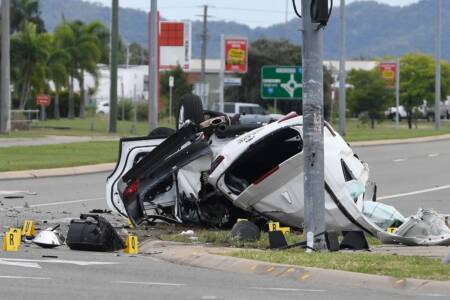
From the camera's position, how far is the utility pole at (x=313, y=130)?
11922 mm

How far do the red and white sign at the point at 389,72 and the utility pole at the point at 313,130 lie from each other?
2279 inches

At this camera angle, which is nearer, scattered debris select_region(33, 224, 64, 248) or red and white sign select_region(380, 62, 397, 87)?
scattered debris select_region(33, 224, 64, 248)

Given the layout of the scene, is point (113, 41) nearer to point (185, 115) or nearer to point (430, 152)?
point (430, 152)

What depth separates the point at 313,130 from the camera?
12062 mm

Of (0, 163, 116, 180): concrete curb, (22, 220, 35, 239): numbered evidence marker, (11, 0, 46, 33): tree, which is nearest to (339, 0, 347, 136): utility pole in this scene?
(0, 163, 116, 180): concrete curb

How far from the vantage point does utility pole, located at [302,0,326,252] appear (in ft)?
39.1

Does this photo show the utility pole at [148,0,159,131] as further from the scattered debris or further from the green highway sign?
the scattered debris

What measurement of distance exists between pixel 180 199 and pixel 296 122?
2.05 meters

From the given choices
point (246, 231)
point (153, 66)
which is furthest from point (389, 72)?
point (246, 231)

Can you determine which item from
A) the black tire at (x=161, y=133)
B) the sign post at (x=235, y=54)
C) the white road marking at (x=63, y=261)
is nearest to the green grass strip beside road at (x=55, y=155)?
the black tire at (x=161, y=133)

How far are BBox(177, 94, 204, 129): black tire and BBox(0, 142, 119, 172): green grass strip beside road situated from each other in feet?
35.5

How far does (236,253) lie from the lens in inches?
461

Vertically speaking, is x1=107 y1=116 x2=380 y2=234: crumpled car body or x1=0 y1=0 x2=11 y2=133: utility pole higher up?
x1=0 y1=0 x2=11 y2=133: utility pole

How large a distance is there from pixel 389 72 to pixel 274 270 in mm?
60251
